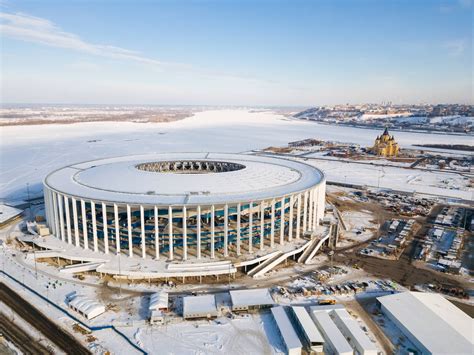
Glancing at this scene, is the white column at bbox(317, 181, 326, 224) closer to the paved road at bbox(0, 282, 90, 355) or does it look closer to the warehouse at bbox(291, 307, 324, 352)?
the warehouse at bbox(291, 307, 324, 352)

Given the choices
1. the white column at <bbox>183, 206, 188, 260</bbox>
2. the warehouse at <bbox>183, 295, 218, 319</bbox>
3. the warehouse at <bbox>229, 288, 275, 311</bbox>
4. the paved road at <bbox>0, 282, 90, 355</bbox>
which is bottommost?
the paved road at <bbox>0, 282, 90, 355</bbox>

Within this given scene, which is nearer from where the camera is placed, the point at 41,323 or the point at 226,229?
the point at 41,323

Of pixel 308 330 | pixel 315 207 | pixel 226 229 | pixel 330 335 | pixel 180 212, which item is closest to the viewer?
pixel 330 335

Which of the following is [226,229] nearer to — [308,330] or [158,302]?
[158,302]

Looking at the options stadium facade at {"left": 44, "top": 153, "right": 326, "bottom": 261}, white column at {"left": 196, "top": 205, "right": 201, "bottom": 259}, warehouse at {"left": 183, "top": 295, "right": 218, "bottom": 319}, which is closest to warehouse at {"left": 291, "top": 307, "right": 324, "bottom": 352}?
warehouse at {"left": 183, "top": 295, "right": 218, "bottom": 319}

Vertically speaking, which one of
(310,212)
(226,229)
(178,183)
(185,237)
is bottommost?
(185,237)

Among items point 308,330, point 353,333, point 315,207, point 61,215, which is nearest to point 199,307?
point 308,330

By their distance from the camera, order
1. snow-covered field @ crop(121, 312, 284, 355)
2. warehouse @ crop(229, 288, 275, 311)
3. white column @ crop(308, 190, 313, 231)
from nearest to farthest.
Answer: snow-covered field @ crop(121, 312, 284, 355), warehouse @ crop(229, 288, 275, 311), white column @ crop(308, 190, 313, 231)

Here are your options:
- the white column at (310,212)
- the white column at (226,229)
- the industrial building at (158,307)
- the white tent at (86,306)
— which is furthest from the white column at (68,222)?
the white column at (310,212)
